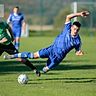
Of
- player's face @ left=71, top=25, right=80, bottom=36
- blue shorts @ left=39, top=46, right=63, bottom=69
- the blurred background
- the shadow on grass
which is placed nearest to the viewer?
player's face @ left=71, top=25, right=80, bottom=36

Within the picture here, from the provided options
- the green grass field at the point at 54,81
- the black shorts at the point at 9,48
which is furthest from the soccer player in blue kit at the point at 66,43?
the black shorts at the point at 9,48

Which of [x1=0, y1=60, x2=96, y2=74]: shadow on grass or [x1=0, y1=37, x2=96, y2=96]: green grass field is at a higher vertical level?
[x1=0, y1=37, x2=96, y2=96]: green grass field

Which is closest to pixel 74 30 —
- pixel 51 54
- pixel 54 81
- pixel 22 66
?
pixel 51 54

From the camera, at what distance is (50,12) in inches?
2392

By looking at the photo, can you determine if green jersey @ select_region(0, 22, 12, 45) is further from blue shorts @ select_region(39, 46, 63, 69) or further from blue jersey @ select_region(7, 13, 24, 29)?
blue jersey @ select_region(7, 13, 24, 29)

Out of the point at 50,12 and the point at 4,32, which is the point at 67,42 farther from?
the point at 50,12

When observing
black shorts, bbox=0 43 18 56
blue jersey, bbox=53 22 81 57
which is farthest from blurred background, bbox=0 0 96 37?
blue jersey, bbox=53 22 81 57

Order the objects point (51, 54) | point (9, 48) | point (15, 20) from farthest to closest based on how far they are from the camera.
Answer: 1. point (15, 20)
2. point (9, 48)
3. point (51, 54)

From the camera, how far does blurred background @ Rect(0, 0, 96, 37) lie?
171 ft

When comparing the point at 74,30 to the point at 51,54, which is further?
the point at 51,54

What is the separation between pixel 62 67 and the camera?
20.0 meters

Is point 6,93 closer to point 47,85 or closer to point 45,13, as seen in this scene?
point 47,85

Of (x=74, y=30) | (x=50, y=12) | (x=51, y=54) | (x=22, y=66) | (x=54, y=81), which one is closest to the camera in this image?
(x=74, y=30)

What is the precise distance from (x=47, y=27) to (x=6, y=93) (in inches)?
2050
